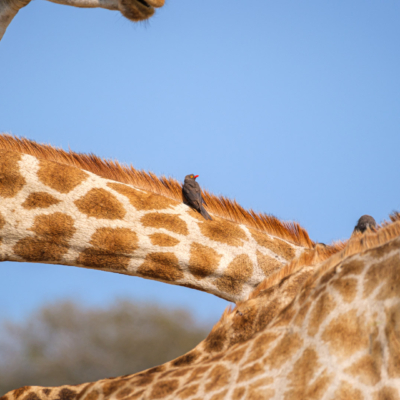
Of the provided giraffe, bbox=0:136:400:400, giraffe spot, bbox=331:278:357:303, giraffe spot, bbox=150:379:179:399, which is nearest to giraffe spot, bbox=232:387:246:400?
giraffe, bbox=0:136:400:400

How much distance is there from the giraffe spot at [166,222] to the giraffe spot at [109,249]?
186 mm

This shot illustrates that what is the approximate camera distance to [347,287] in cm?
195

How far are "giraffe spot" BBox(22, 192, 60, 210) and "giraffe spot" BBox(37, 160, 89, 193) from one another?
3.7 inches

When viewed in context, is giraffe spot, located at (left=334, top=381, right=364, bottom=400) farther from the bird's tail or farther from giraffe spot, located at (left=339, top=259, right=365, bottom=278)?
the bird's tail

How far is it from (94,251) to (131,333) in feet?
19.5

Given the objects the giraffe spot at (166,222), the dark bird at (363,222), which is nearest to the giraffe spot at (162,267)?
the giraffe spot at (166,222)

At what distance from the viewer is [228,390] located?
1963 millimetres

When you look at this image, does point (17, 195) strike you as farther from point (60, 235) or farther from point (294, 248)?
point (294, 248)

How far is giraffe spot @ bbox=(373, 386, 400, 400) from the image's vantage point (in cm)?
169

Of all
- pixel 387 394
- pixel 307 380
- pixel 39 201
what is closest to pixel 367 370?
pixel 387 394

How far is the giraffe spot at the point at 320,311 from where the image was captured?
1932 mm

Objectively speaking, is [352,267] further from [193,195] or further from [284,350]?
[193,195]

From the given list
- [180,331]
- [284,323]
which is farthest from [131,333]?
[284,323]

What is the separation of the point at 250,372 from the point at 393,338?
54 centimetres
